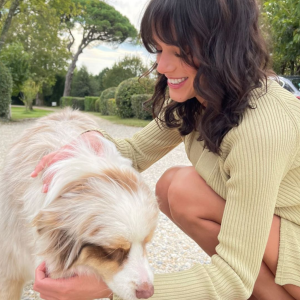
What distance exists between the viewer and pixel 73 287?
61.4 inches

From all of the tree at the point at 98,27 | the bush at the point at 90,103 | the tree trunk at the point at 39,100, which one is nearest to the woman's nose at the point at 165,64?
the bush at the point at 90,103

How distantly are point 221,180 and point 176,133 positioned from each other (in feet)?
2.13

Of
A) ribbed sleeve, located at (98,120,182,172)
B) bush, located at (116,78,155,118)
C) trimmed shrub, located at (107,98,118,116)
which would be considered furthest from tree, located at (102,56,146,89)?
ribbed sleeve, located at (98,120,182,172)

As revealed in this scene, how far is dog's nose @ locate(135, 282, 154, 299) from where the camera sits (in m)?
1.49

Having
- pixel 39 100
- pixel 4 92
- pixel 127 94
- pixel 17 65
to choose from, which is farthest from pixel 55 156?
pixel 39 100

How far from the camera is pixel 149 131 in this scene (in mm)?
2535

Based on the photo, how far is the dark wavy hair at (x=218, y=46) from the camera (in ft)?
5.37

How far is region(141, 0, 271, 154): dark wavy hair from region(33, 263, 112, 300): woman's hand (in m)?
0.83

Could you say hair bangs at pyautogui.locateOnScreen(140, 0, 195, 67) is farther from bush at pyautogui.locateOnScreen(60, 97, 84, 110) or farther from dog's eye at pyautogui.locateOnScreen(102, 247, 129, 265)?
bush at pyautogui.locateOnScreen(60, 97, 84, 110)

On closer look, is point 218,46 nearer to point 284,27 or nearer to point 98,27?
point 284,27

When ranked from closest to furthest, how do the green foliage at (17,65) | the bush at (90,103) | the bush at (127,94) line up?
the bush at (127,94) → the green foliage at (17,65) → the bush at (90,103)

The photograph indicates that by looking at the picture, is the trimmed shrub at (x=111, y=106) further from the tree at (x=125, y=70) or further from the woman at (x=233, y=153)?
the woman at (x=233, y=153)

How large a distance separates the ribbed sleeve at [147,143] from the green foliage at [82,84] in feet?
105

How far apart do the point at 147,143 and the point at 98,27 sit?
32801 millimetres
